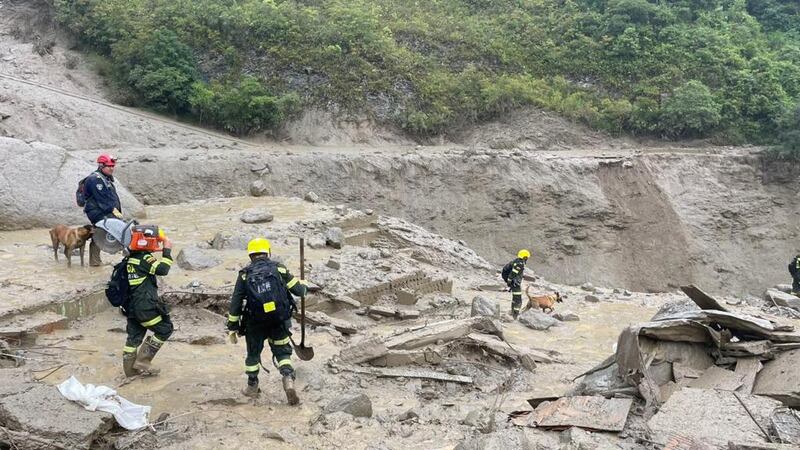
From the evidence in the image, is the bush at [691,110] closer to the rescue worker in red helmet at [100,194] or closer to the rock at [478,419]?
the rescue worker in red helmet at [100,194]

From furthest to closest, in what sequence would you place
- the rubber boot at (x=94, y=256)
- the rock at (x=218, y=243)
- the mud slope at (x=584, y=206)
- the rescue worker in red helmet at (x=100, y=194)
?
the mud slope at (x=584, y=206) < the rock at (x=218, y=243) < the rubber boot at (x=94, y=256) < the rescue worker in red helmet at (x=100, y=194)

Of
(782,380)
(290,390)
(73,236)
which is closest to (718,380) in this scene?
(782,380)

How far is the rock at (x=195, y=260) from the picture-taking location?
33.5 ft

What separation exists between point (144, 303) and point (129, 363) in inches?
24.7

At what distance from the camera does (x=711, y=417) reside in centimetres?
468

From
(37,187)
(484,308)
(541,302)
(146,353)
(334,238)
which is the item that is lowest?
(541,302)

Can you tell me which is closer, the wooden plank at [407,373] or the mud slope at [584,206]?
the wooden plank at [407,373]

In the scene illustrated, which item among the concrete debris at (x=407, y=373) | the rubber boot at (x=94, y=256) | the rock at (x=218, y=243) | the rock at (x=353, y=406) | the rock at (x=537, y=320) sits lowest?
the rock at (x=537, y=320)

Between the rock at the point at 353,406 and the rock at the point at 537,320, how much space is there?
5.79 m

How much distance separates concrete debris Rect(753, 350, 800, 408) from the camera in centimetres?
496

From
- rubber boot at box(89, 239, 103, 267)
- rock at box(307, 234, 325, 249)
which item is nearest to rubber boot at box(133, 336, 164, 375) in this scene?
rubber boot at box(89, 239, 103, 267)

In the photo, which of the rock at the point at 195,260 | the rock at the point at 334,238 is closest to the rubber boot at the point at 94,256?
the rock at the point at 195,260

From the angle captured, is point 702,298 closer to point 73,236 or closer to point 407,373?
point 407,373

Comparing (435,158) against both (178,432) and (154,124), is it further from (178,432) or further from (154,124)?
(178,432)
